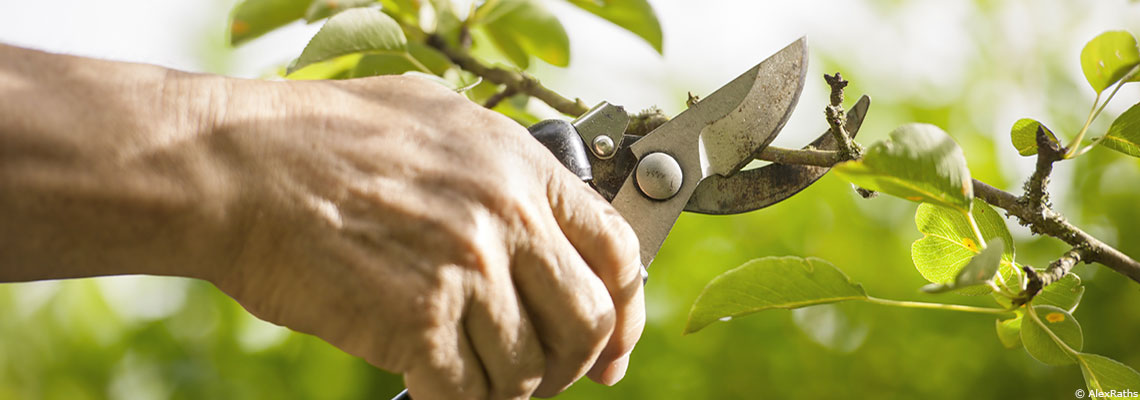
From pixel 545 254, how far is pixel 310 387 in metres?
1.40

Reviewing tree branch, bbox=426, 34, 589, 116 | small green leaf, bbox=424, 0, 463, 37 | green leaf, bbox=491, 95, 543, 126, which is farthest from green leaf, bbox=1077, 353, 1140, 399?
small green leaf, bbox=424, 0, 463, 37

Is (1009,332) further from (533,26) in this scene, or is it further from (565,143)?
(533,26)

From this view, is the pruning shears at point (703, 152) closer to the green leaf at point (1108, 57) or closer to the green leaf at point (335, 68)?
the green leaf at point (1108, 57)

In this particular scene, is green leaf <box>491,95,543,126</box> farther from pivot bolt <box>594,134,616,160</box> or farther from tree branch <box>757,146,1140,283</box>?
tree branch <box>757,146,1140,283</box>

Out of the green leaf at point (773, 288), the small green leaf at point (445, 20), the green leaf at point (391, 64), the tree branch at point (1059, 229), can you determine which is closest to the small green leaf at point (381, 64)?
the green leaf at point (391, 64)

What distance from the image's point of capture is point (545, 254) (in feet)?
1.43

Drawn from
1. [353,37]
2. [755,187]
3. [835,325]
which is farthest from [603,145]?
[835,325]

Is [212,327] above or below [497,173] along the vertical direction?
below

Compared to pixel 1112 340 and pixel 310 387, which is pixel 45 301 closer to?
pixel 310 387

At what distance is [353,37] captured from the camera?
603 millimetres

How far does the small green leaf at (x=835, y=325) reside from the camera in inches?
55.9

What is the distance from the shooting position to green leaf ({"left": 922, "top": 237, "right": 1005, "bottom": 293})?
1.15ft

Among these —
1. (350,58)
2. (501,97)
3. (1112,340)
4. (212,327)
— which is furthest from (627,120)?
(212,327)

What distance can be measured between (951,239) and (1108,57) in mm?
138
